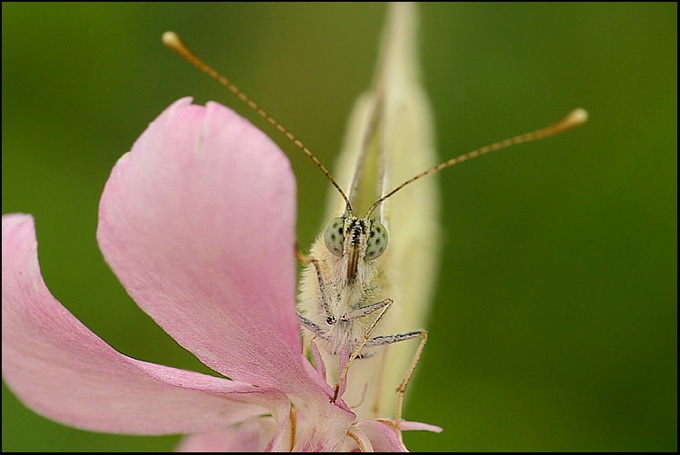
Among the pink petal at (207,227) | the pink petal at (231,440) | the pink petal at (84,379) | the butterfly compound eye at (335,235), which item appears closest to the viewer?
the pink petal at (207,227)

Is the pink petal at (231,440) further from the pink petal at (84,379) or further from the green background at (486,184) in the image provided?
the green background at (486,184)

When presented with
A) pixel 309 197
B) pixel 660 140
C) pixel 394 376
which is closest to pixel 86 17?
pixel 309 197

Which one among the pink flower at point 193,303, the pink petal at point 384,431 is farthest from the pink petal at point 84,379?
the pink petal at point 384,431

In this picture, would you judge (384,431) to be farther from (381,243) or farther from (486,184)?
(486,184)

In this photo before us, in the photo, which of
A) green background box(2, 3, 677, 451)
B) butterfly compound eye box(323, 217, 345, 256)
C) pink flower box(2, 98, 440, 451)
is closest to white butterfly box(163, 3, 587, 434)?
butterfly compound eye box(323, 217, 345, 256)

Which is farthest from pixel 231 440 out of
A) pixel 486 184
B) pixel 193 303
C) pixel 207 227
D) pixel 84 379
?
pixel 486 184
